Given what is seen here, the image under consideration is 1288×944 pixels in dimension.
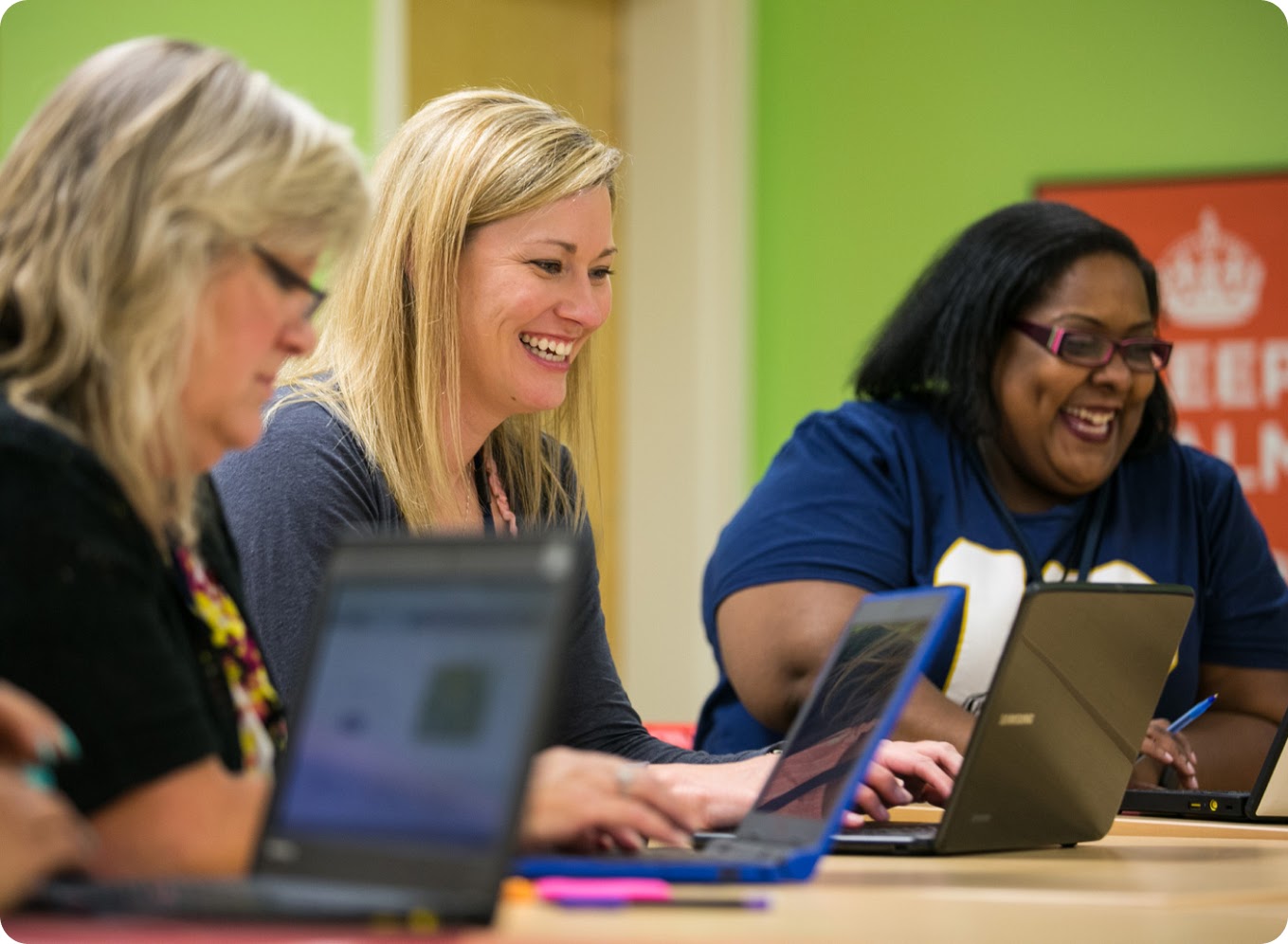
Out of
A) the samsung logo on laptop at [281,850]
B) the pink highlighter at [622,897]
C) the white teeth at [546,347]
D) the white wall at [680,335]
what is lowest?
the white wall at [680,335]

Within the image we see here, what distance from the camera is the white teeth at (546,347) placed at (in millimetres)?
2240

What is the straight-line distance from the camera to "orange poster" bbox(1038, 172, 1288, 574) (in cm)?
430

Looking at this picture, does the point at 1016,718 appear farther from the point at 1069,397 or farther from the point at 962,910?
the point at 1069,397

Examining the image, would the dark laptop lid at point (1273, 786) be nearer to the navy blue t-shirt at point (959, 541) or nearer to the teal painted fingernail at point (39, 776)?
the navy blue t-shirt at point (959, 541)

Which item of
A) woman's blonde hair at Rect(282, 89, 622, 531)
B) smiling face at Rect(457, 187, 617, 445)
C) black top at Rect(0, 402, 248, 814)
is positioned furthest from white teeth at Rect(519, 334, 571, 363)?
black top at Rect(0, 402, 248, 814)

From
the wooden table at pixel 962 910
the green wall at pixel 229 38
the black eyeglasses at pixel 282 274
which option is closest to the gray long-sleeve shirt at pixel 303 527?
the wooden table at pixel 962 910

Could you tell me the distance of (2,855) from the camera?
A: 3.22ft

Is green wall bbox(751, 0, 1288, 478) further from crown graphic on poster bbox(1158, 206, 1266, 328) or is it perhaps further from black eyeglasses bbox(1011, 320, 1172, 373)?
black eyeglasses bbox(1011, 320, 1172, 373)

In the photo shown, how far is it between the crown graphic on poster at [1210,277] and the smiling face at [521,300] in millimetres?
2531

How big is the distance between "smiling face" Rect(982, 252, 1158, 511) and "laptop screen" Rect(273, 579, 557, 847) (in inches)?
73.7

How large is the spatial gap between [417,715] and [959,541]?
177 centimetres

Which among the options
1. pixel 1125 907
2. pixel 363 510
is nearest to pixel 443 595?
pixel 1125 907

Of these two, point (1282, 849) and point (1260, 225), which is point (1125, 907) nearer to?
point (1282, 849)

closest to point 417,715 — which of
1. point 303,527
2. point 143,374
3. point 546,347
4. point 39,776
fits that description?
point 39,776
